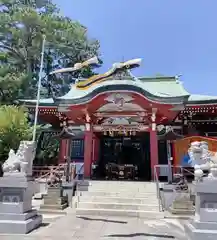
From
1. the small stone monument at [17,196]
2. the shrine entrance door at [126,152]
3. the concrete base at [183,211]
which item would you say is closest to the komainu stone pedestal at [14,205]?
the small stone monument at [17,196]

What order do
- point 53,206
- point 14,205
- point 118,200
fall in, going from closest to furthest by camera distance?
point 14,205 < point 53,206 < point 118,200

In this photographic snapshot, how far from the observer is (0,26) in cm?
2152

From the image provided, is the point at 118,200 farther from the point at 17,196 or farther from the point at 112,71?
the point at 112,71

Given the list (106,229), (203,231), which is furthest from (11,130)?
(203,231)

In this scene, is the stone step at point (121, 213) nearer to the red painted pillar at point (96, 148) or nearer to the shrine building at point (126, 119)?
the shrine building at point (126, 119)

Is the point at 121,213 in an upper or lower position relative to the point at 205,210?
lower

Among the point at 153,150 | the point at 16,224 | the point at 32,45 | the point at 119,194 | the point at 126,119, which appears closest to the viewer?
the point at 16,224

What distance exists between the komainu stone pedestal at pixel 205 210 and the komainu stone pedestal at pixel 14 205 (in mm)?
3677

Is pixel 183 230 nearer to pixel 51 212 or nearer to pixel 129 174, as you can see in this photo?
pixel 51 212

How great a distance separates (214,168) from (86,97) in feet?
25.7

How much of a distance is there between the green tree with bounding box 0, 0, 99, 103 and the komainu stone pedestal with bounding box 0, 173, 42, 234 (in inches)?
574

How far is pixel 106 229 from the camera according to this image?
628cm

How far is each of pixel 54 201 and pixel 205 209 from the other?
5.42 metres

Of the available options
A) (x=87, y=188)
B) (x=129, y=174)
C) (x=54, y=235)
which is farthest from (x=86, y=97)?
(x=54, y=235)
